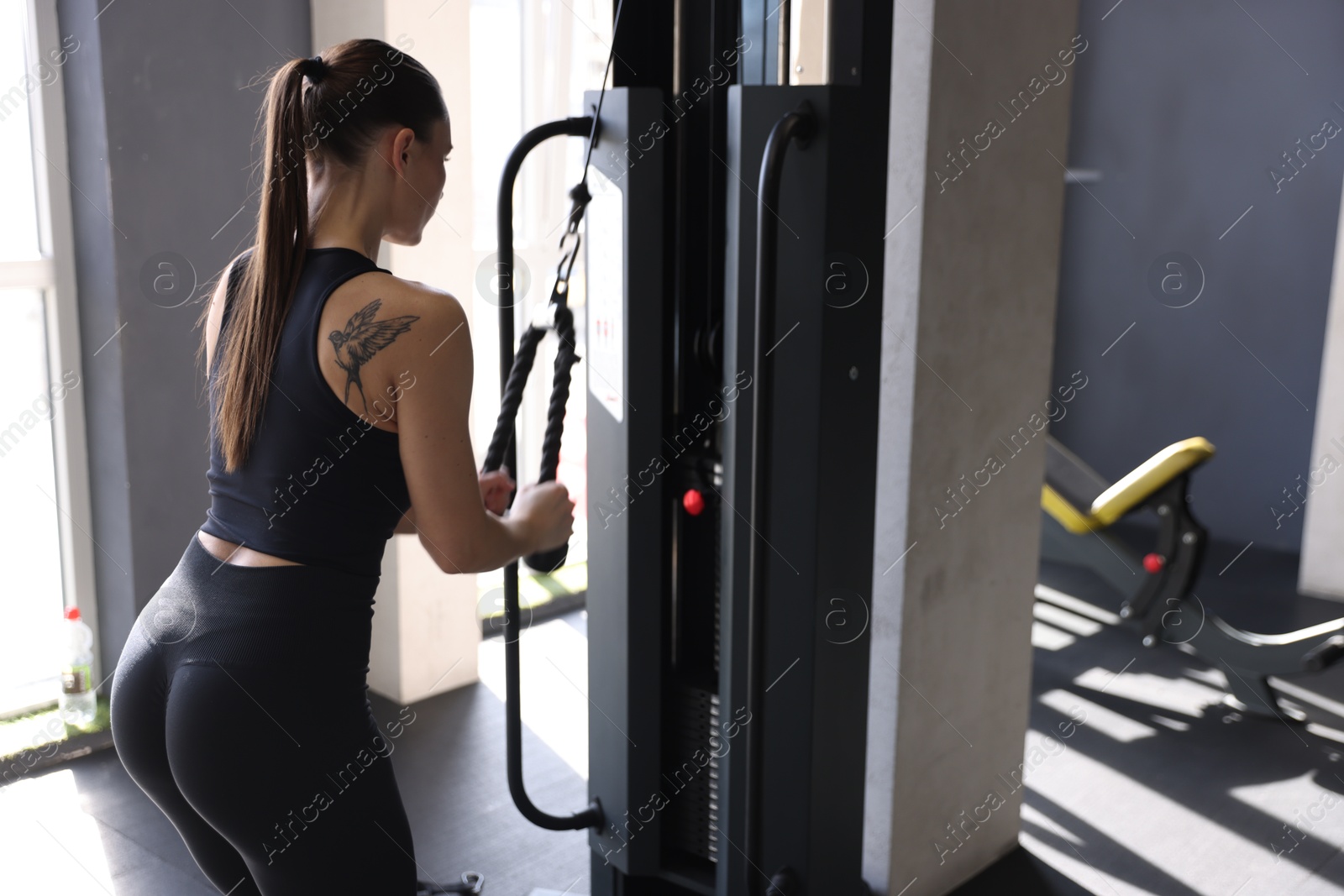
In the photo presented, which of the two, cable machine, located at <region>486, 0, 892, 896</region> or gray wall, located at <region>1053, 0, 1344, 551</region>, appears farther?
gray wall, located at <region>1053, 0, 1344, 551</region>

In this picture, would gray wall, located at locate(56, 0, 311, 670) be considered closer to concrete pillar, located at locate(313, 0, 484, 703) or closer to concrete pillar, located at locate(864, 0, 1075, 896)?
concrete pillar, located at locate(313, 0, 484, 703)

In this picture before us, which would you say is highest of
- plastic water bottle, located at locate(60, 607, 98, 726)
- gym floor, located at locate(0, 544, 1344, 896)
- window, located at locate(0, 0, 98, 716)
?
window, located at locate(0, 0, 98, 716)

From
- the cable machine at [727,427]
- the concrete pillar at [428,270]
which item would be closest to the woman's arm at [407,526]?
the cable machine at [727,427]

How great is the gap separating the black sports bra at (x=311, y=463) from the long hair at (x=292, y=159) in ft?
0.06

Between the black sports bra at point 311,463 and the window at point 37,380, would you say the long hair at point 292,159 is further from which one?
the window at point 37,380

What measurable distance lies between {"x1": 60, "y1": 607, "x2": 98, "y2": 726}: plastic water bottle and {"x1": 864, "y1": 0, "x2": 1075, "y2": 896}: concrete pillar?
2.20 meters

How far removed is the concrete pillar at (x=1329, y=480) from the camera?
4.44 metres

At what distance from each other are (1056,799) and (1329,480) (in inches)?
96.9

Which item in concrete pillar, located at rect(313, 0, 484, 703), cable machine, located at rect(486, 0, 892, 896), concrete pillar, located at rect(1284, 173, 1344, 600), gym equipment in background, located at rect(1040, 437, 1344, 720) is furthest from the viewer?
concrete pillar, located at rect(1284, 173, 1344, 600)

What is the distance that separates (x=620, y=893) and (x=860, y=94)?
1375 millimetres

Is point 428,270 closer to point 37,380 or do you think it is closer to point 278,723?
point 37,380

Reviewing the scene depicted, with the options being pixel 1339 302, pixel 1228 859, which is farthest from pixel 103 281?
pixel 1339 302

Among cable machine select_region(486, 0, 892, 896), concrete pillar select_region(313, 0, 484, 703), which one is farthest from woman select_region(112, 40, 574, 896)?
concrete pillar select_region(313, 0, 484, 703)

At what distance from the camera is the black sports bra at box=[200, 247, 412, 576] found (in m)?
1.22
